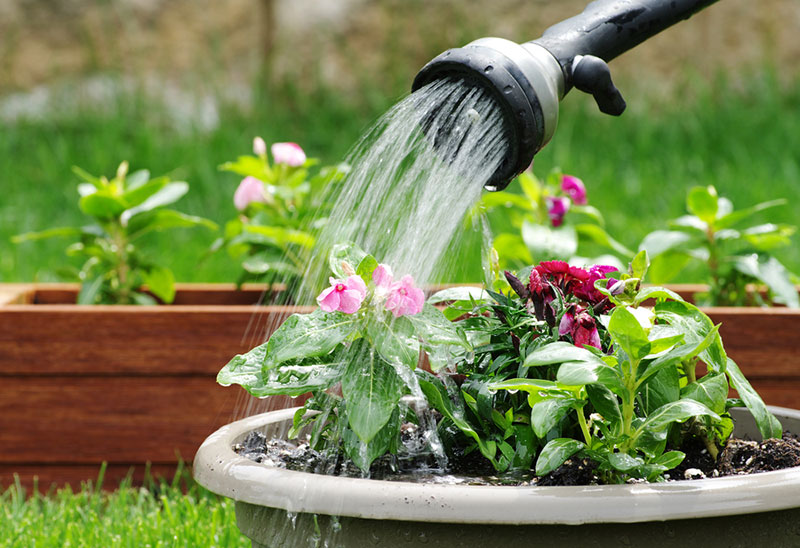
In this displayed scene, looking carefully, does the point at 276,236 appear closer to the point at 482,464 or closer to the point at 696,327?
the point at 482,464

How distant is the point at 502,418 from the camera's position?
46.1 inches

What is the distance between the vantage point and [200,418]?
2.12 meters

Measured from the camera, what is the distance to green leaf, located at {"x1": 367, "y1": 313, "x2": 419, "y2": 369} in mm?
1063

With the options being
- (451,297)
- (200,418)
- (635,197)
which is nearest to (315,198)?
(200,418)

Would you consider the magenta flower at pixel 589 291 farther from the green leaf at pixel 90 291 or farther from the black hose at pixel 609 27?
the green leaf at pixel 90 291

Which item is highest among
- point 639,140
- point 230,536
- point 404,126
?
point 404,126

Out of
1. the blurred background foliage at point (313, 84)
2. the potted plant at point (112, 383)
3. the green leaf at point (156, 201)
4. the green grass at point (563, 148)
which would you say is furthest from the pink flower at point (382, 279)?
the blurred background foliage at point (313, 84)

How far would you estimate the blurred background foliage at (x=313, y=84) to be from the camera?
4.51 meters

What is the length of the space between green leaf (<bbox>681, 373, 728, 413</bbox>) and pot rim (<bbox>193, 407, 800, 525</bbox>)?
0.15 meters

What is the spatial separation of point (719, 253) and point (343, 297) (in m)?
1.65

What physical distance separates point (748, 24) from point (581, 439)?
4.52 meters

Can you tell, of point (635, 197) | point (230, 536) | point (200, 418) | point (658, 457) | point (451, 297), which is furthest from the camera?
point (635, 197)

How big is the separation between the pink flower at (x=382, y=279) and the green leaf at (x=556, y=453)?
25 cm

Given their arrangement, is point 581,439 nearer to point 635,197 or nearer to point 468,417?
point 468,417
